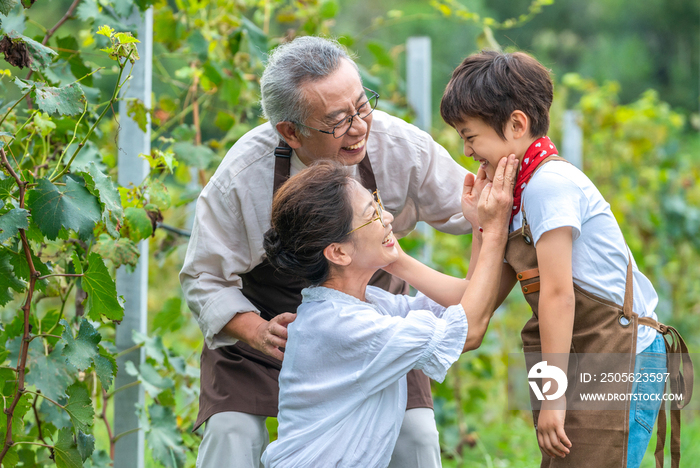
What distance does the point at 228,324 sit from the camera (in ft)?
6.83

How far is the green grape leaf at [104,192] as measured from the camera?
1.74m

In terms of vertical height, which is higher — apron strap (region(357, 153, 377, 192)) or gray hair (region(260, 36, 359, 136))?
gray hair (region(260, 36, 359, 136))

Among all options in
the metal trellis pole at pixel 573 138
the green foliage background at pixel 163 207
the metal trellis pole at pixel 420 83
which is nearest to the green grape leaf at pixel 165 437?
the green foliage background at pixel 163 207

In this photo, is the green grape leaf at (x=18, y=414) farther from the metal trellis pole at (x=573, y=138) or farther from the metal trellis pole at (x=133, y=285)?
the metal trellis pole at (x=573, y=138)

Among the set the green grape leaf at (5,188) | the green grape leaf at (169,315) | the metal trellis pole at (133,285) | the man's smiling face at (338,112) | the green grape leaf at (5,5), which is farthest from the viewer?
the green grape leaf at (169,315)

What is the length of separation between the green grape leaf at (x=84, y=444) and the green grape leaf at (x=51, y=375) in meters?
0.12

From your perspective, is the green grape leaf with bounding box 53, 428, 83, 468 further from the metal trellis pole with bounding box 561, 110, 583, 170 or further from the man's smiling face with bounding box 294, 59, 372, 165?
the metal trellis pole with bounding box 561, 110, 583, 170

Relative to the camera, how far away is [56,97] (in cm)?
166

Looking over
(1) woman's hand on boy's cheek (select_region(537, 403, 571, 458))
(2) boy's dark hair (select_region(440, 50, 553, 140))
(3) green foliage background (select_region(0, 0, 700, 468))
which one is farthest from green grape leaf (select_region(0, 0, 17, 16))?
(1) woman's hand on boy's cheek (select_region(537, 403, 571, 458))

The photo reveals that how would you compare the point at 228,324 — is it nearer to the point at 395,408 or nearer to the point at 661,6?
the point at 395,408

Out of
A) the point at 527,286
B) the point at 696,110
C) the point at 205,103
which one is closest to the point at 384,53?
the point at 205,103

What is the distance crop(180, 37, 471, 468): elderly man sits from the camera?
2027 mm

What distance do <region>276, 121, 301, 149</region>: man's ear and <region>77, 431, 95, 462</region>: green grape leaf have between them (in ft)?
3.26

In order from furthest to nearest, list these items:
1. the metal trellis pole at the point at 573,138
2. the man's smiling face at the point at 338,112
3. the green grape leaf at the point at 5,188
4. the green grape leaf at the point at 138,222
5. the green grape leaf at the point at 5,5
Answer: the metal trellis pole at the point at 573,138 < the green grape leaf at the point at 138,222 < the man's smiling face at the point at 338,112 < the green grape leaf at the point at 5,188 < the green grape leaf at the point at 5,5
